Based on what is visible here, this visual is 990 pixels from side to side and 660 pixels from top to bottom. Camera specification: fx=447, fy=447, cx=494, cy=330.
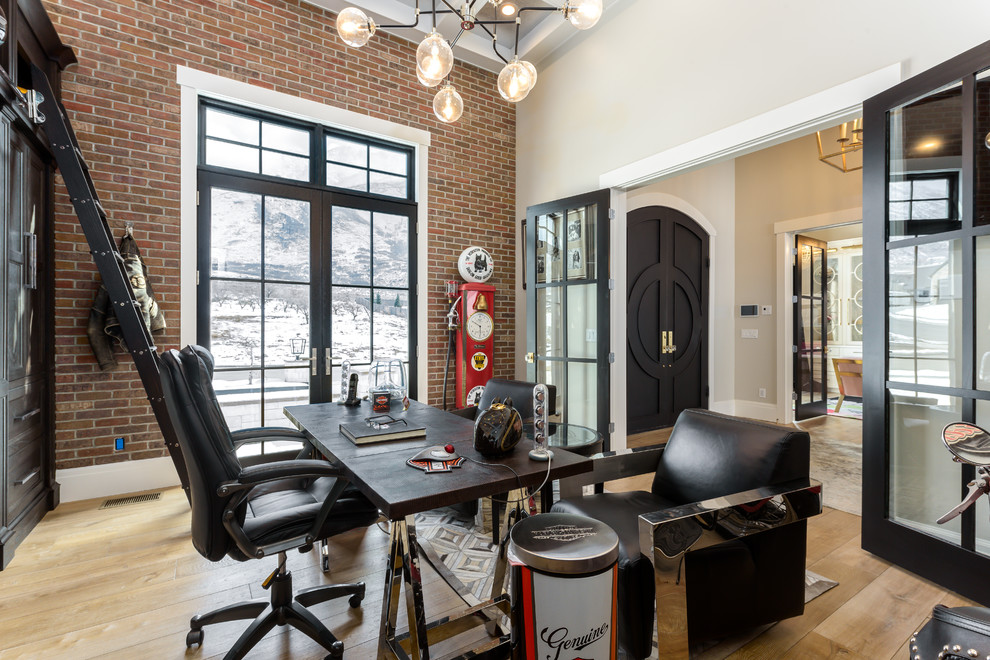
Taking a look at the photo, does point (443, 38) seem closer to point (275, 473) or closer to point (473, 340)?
point (275, 473)

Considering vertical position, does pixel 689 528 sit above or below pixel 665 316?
below

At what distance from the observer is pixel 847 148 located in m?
4.66

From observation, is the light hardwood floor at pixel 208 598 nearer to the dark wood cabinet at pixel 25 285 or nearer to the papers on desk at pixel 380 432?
the dark wood cabinet at pixel 25 285

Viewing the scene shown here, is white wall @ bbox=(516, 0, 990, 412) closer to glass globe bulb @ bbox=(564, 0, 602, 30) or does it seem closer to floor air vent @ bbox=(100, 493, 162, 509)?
glass globe bulb @ bbox=(564, 0, 602, 30)

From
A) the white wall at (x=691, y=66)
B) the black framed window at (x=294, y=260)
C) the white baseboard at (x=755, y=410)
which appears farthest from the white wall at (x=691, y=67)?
the white baseboard at (x=755, y=410)

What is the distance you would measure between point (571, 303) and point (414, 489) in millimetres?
3051

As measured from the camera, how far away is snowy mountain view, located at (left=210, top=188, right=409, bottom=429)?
353 cm

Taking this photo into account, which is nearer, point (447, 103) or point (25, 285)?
point (447, 103)

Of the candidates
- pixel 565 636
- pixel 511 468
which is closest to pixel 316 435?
pixel 511 468

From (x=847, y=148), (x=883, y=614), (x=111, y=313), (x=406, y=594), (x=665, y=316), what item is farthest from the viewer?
(x=665, y=316)

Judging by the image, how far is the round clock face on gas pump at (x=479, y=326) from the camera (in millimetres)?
4355

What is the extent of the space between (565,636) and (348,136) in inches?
164

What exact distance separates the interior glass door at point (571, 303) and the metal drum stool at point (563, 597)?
2.56 metres

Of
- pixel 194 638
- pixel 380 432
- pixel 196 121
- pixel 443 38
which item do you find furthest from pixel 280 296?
pixel 194 638
